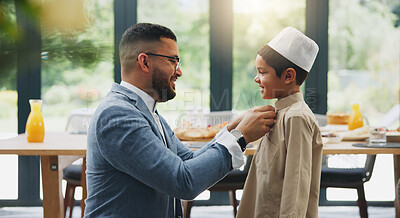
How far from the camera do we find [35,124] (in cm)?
261

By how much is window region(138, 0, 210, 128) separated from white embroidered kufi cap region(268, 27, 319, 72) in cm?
241

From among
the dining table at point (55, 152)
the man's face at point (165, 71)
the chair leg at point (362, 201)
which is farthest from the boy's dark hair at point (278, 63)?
the chair leg at point (362, 201)

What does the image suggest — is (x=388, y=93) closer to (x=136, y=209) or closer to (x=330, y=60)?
(x=330, y=60)

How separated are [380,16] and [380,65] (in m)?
0.44

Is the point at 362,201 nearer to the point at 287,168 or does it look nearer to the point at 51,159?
the point at 287,168

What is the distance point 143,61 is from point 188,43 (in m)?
2.78

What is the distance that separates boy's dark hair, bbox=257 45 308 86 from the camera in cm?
166

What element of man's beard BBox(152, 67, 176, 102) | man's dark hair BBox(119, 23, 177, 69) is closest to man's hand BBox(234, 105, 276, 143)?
man's beard BBox(152, 67, 176, 102)

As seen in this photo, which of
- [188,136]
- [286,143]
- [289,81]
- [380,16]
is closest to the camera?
[286,143]

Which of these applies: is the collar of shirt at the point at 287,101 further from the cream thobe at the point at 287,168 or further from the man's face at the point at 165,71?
the man's face at the point at 165,71

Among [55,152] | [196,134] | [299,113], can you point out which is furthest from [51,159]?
[299,113]

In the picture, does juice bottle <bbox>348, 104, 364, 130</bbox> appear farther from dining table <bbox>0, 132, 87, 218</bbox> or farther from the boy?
dining table <bbox>0, 132, 87, 218</bbox>

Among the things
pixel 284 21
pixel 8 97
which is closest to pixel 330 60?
pixel 284 21

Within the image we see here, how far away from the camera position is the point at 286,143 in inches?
60.6
